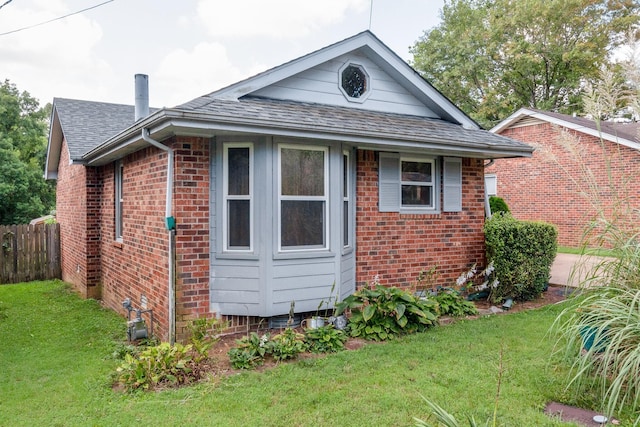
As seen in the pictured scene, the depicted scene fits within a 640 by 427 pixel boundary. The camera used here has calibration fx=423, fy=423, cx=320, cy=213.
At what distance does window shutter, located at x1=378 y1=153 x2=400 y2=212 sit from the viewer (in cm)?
687

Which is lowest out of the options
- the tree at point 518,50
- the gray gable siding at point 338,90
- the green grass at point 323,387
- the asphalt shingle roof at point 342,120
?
the green grass at point 323,387

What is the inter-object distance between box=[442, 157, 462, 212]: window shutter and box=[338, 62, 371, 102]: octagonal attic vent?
1860mm

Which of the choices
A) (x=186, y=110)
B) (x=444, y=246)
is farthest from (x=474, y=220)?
(x=186, y=110)

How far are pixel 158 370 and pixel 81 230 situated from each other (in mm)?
6442

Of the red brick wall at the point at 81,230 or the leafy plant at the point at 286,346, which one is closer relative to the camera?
the leafy plant at the point at 286,346

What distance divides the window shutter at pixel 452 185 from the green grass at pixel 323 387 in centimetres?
235

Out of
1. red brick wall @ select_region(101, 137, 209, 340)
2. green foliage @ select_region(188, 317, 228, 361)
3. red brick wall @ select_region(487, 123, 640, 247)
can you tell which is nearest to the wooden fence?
red brick wall @ select_region(101, 137, 209, 340)

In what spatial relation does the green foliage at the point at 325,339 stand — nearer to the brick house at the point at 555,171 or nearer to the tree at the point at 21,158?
the brick house at the point at 555,171

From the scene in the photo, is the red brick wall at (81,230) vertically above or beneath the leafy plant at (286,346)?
above

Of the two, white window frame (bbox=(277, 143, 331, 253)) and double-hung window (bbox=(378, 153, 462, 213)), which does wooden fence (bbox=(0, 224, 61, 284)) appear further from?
double-hung window (bbox=(378, 153, 462, 213))

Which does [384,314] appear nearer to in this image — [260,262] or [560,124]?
[260,262]

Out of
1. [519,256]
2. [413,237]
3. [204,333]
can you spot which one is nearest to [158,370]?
[204,333]

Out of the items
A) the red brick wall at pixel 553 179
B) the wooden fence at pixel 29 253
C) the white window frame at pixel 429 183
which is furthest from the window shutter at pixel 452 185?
the wooden fence at pixel 29 253

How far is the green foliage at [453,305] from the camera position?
6.73 m
